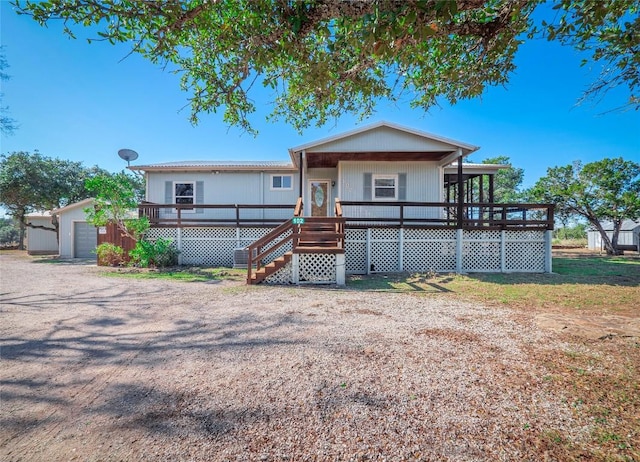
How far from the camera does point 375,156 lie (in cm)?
1067

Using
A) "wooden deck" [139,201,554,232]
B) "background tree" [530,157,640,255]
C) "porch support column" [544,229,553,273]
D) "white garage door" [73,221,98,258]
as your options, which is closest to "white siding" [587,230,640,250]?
"background tree" [530,157,640,255]

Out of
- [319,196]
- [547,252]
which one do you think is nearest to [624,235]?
[547,252]

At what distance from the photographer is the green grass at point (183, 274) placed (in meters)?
8.01

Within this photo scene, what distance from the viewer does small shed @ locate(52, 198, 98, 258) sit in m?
15.5

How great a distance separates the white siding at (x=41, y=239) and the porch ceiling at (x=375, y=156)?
839 inches

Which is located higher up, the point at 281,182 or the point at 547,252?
the point at 281,182

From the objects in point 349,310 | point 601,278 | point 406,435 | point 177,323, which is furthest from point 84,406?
point 601,278

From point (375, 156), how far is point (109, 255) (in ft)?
36.6

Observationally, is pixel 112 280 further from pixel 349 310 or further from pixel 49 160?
pixel 49 160

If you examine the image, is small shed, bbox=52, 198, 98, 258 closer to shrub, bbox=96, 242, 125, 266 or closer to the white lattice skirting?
shrub, bbox=96, 242, 125, 266

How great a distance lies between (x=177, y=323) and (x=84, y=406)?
2.05 meters

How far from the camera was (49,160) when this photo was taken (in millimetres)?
19266

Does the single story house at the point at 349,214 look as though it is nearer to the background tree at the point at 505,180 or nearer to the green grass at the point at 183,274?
the green grass at the point at 183,274

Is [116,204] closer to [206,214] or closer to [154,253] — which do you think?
[154,253]
